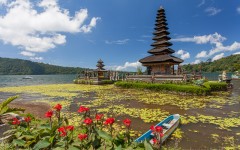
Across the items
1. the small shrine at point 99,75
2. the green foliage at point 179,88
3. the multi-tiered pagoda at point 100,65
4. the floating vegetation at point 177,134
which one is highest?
the multi-tiered pagoda at point 100,65

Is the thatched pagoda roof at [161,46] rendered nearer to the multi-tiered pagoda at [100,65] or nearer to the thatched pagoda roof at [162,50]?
the thatched pagoda roof at [162,50]

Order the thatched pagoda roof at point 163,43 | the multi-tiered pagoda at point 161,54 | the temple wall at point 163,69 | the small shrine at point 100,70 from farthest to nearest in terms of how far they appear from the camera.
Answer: the small shrine at point 100,70, the thatched pagoda roof at point 163,43, the temple wall at point 163,69, the multi-tiered pagoda at point 161,54

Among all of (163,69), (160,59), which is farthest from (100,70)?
(160,59)

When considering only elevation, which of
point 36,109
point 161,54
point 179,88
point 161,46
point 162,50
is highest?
point 161,46

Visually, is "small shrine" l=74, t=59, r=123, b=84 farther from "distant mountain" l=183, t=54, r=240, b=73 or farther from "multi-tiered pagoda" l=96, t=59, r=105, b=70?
"distant mountain" l=183, t=54, r=240, b=73

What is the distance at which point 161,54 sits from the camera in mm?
32250

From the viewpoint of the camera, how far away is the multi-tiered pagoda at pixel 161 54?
30.1 meters

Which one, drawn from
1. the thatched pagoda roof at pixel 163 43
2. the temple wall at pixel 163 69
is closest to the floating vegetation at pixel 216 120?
the temple wall at pixel 163 69

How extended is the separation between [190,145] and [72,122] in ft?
18.7

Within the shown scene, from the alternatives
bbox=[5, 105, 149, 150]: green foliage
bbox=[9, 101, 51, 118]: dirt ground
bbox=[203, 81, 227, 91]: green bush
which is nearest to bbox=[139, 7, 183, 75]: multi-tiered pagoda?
bbox=[203, 81, 227, 91]: green bush

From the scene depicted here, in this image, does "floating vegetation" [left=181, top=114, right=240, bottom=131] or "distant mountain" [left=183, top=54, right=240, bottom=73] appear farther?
"distant mountain" [left=183, top=54, right=240, bottom=73]

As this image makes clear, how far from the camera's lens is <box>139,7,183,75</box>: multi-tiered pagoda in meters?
30.1

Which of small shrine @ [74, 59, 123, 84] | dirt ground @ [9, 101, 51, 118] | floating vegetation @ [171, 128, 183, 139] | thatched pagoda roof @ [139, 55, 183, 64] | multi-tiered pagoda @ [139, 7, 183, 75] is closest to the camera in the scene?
floating vegetation @ [171, 128, 183, 139]

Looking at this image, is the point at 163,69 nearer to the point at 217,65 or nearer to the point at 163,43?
the point at 163,43
